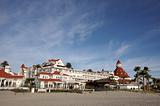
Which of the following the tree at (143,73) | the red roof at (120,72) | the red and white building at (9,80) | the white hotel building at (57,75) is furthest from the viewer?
the red roof at (120,72)

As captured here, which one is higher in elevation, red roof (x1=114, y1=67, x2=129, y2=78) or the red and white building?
red roof (x1=114, y1=67, x2=129, y2=78)

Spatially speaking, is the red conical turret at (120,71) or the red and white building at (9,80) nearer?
the red and white building at (9,80)

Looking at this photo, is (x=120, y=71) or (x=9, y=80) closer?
(x=9, y=80)

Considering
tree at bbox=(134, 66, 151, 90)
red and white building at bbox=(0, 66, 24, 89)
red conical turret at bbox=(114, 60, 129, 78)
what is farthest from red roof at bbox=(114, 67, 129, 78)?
red and white building at bbox=(0, 66, 24, 89)

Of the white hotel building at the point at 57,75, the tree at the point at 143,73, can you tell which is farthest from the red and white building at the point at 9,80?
the tree at the point at 143,73

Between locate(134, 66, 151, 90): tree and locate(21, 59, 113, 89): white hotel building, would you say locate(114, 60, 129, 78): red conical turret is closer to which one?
locate(21, 59, 113, 89): white hotel building

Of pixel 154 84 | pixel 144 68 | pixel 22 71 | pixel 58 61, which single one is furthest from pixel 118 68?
pixel 22 71

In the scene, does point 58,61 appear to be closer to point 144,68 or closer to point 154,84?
point 144,68

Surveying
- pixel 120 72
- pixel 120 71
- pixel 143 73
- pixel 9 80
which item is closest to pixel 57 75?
pixel 9 80

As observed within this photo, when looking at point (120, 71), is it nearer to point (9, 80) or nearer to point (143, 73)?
point (143, 73)

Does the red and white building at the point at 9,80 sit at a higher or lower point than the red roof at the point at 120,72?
lower

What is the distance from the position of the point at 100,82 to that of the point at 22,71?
1608 inches

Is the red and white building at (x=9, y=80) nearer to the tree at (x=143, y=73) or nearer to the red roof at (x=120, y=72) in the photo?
the tree at (x=143, y=73)

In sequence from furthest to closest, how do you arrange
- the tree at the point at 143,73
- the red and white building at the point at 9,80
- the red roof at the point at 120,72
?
1. the red roof at the point at 120,72
2. the tree at the point at 143,73
3. the red and white building at the point at 9,80
